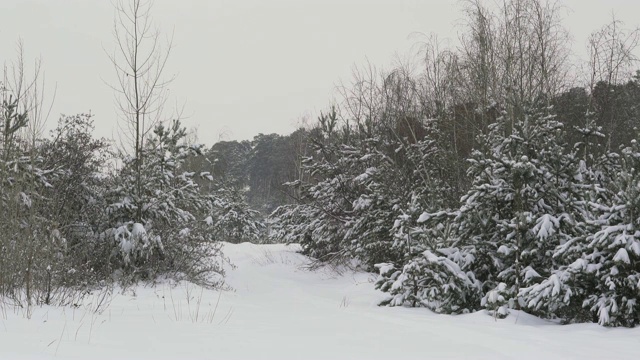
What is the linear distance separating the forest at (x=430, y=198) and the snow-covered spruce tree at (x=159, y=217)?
5 cm

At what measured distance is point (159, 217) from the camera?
38.2ft

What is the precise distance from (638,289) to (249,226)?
23100mm

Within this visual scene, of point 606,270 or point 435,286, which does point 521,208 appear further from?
point 435,286

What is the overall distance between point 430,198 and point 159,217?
6.46m

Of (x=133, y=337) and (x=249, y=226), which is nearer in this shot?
(x=133, y=337)

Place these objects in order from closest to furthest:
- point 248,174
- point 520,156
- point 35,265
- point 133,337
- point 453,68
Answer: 1. point 133,337
2. point 35,265
3. point 520,156
4. point 453,68
5. point 248,174

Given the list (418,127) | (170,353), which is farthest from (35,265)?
(418,127)

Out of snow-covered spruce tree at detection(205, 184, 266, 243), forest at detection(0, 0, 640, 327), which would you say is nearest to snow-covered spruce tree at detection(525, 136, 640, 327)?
forest at detection(0, 0, 640, 327)

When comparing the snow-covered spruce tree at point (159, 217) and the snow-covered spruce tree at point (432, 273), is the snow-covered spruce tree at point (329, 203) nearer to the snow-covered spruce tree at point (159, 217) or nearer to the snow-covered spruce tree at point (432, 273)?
the snow-covered spruce tree at point (159, 217)

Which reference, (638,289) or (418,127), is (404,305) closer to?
(638,289)

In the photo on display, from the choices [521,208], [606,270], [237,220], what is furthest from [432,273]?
[237,220]

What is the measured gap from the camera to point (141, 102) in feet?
38.3

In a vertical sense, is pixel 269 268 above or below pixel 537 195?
below

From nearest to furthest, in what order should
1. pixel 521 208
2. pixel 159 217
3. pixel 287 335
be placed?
pixel 287 335 → pixel 521 208 → pixel 159 217
